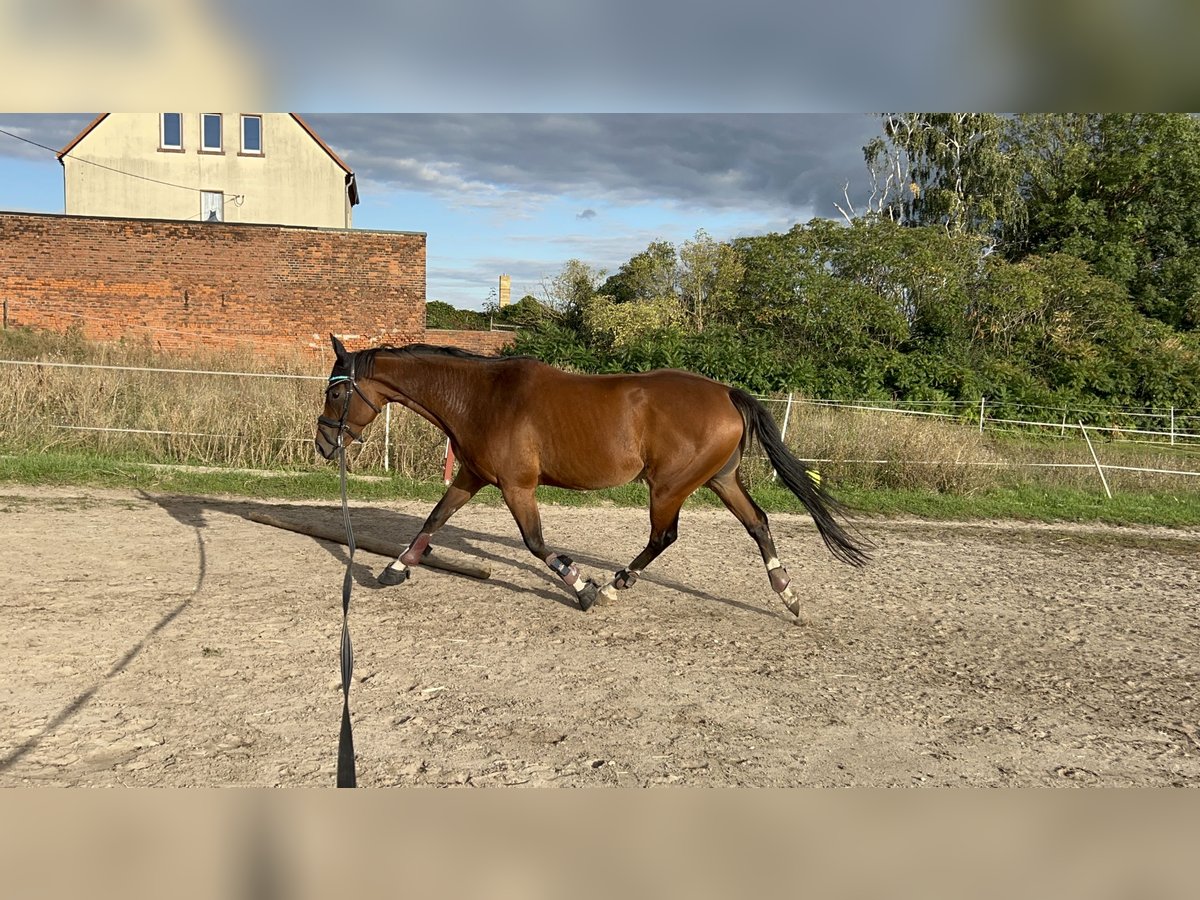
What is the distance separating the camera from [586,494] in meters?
11.1

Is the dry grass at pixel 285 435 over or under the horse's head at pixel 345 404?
under

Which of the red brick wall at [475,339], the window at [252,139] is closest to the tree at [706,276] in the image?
the red brick wall at [475,339]

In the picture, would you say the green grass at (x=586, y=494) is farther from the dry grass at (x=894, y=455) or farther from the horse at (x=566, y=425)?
the horse at (x=566, y=425)

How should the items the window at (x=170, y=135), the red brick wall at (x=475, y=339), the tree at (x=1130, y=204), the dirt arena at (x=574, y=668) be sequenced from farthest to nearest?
the window at (x=170, y=135) < the tree at (x=1130, y=204) < the red brick wall at (x=475, y=339) < the dirt arena at (x=574, y=668)

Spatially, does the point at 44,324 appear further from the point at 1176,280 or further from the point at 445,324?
the point at 1176,280

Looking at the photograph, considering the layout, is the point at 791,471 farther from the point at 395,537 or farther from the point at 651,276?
the point at 651,276

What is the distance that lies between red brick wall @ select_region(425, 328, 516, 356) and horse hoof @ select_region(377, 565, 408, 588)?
63.3 feet

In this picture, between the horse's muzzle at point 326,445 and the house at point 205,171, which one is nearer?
the horse's muzzle at point 326,445

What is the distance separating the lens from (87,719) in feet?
12.5

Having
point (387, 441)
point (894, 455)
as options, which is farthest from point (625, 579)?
point (894, 455)

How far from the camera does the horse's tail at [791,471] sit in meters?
5.98

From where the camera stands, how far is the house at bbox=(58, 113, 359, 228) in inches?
1177

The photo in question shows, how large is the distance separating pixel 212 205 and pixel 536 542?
30610mm

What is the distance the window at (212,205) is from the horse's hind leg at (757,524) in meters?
30.3
